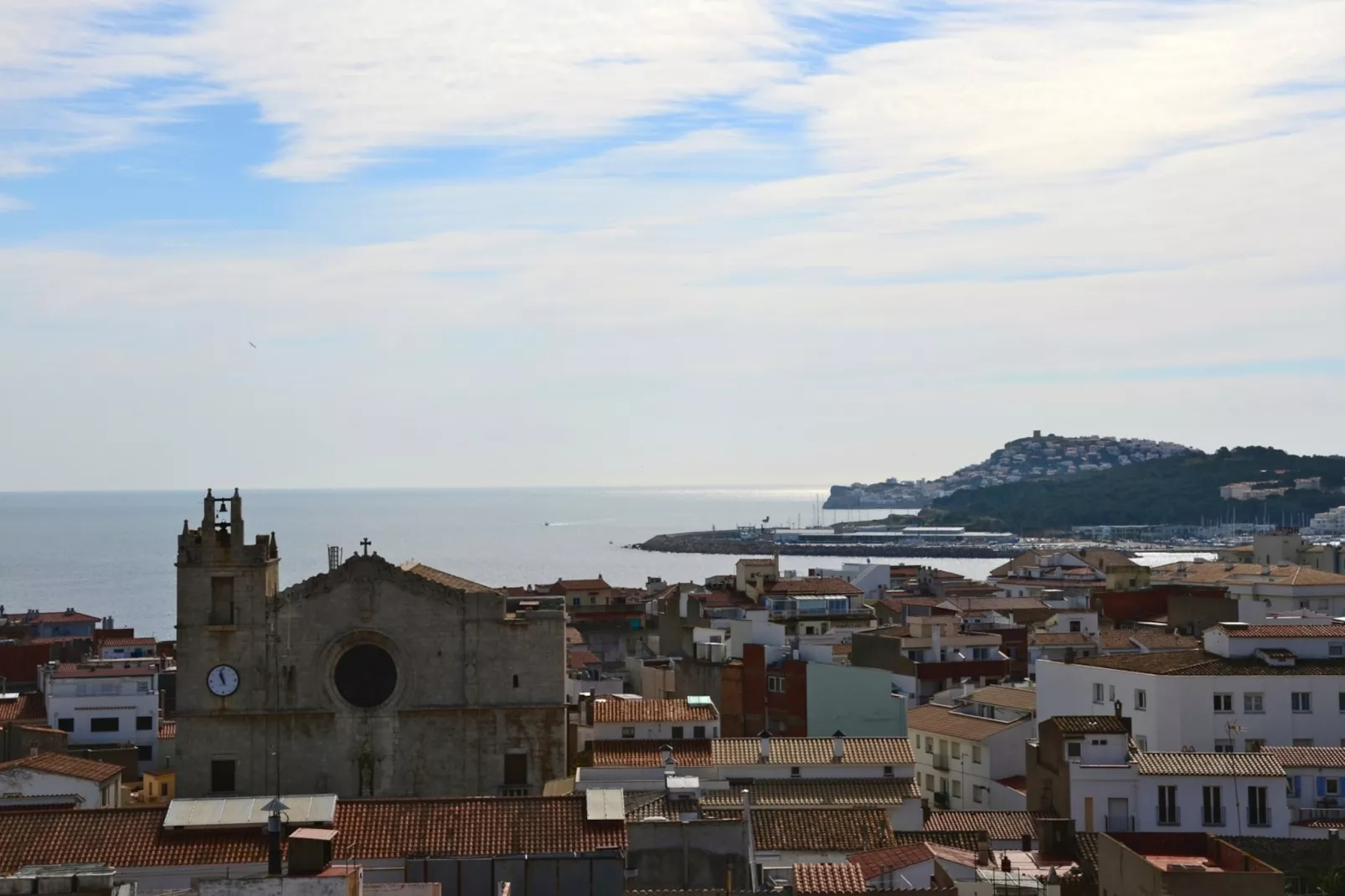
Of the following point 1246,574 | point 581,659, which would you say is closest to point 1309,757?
point 581,659

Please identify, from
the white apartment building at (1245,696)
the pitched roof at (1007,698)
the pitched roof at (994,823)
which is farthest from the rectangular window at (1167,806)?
the pitched roof at (1007,698)

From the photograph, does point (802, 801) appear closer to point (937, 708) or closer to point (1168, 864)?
point (1168, 864)

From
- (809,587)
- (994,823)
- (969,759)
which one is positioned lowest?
(969,759)

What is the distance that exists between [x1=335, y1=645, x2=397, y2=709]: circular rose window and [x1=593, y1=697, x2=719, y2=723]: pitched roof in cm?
572

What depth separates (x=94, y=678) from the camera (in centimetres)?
6166

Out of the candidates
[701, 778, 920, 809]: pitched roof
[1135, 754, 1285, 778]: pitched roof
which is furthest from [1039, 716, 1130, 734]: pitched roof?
[701, 778, 920, 809]: pitched roof

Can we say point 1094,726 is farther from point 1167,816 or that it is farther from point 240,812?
point 240,812

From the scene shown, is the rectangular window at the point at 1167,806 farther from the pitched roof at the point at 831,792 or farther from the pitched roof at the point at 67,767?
the pitched roof at the point at 67,767

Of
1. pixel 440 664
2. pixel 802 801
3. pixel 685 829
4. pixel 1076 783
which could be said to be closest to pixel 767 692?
pixel 440 664

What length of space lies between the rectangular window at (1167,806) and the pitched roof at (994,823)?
219 centimetres

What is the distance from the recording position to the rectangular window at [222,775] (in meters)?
45.2

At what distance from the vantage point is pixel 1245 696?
47281 mm

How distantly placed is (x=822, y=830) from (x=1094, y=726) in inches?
243

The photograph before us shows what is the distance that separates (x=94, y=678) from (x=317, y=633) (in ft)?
62.5
